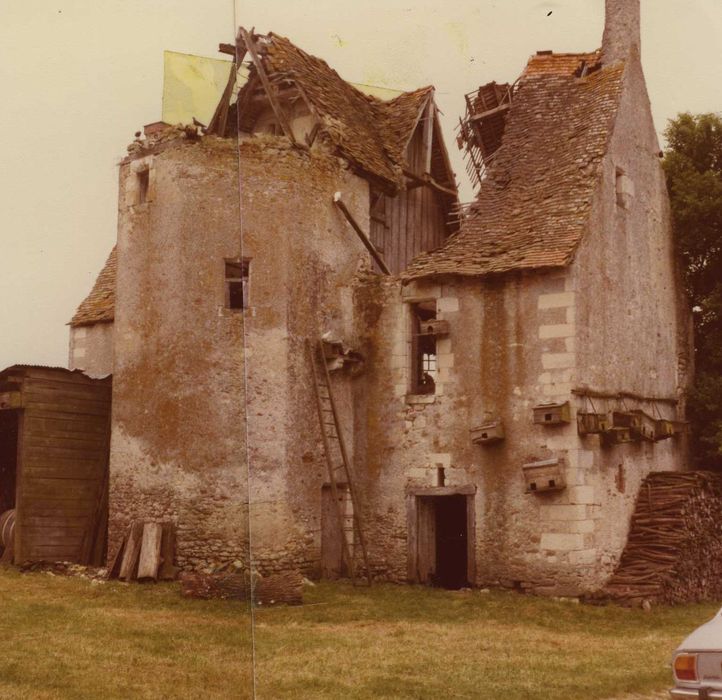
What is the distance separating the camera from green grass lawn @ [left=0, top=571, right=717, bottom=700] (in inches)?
404

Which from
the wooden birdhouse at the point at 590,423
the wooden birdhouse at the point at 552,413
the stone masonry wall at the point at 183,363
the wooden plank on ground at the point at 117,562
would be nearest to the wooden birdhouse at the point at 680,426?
the wooden birdhouse at the point at 590,423

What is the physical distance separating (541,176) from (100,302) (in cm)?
1107

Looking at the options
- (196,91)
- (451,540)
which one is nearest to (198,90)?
(196,91)

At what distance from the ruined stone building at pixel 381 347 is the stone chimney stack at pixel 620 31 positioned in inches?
10.2

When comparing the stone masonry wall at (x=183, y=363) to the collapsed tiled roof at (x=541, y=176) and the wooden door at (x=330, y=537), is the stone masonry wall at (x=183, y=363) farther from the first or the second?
the collapsed tiled roof at (x=541, y=176)

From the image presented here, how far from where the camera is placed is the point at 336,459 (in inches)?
734

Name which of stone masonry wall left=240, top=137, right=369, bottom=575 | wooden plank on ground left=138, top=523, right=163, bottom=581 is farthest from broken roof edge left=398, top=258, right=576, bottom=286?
wooden plank on ground left=138, top=523, right=163, bottom=581

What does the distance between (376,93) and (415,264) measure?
6081 mm

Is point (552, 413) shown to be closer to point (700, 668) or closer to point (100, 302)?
point (700, 668)

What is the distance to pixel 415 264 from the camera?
18891 millimetres

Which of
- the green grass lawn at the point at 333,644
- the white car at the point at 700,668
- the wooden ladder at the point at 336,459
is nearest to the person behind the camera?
the white car at the point at 700,668

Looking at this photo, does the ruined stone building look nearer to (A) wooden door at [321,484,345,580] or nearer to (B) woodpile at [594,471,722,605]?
(A) wooden door at [321,484,345,580]

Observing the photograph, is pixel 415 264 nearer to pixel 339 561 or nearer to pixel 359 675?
pixel 339 561

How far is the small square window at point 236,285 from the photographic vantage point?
18.1 meters
